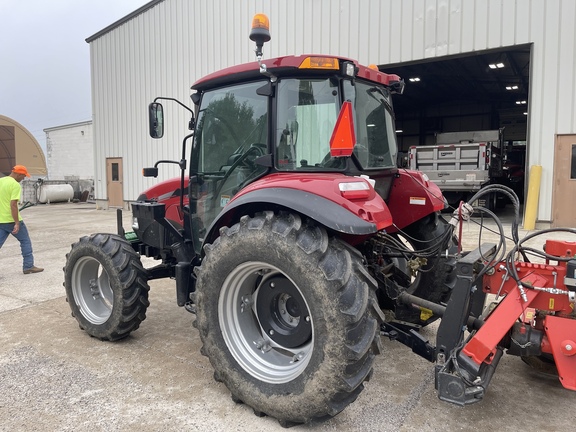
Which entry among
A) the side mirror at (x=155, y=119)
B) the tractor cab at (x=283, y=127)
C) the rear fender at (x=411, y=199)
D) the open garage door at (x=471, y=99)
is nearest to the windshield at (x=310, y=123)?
the tractor cab at (x=283, y=127)

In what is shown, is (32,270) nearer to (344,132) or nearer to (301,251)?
(301,251)

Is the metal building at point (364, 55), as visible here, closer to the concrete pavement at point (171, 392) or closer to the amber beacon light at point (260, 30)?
the concrete pavement at point (171, 392)

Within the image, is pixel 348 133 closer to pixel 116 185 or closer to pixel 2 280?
pixel 2 280

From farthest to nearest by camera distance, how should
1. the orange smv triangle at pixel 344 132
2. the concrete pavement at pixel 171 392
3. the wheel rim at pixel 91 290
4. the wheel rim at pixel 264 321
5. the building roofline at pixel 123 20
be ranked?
the building roofline at pixel 123 20 < the wheel rim at pixel 91 290 < the wheel rim at pixel 264 321 < the concrete pavement at pixel 171 392 < the orange smv triangle at pixel 344 132

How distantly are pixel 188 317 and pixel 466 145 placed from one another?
1045 centimetres

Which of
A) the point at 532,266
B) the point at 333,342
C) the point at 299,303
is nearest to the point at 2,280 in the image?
the point at 299,303

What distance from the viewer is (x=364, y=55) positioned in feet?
37.7

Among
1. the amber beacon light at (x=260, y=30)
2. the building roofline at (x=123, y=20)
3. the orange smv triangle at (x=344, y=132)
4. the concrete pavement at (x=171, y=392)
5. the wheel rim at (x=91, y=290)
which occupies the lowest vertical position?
the concrete pavement at (x=171, y=392)

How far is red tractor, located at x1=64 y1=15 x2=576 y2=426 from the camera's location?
7.77ft

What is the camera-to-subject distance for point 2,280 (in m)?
6.23

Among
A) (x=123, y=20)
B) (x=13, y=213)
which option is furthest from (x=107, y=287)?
(x=123, y=20)

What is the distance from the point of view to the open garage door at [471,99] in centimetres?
1579

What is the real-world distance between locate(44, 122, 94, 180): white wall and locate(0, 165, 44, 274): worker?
2282cm

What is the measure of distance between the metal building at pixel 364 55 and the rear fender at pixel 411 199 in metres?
7.81
